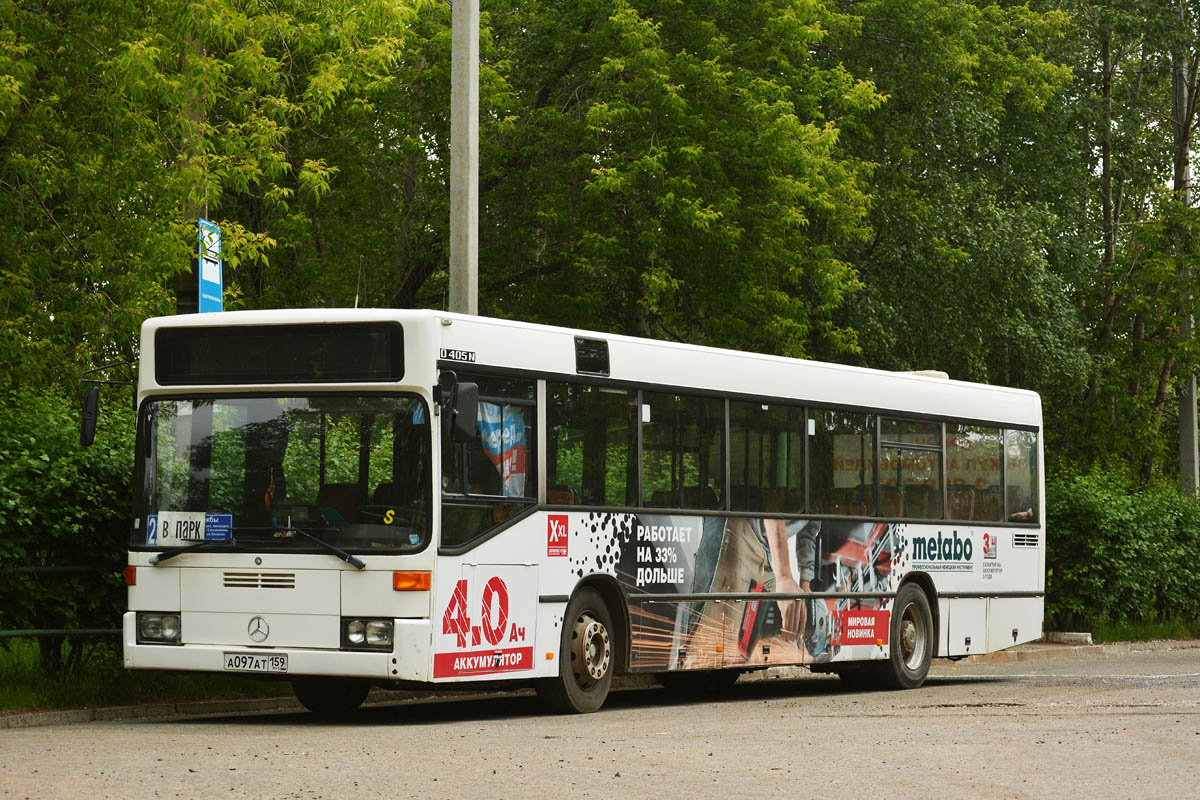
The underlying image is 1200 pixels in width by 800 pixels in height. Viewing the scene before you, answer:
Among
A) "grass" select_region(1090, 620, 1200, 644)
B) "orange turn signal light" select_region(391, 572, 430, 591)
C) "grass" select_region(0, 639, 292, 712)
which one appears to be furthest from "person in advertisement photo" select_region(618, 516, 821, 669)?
"grass" select_region(1090, 620, 1200, 644)

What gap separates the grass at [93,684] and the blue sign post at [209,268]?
2.79 meters

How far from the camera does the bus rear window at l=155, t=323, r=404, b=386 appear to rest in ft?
42.6

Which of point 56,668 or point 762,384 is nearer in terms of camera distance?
point 56,668

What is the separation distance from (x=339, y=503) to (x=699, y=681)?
7.19 metres

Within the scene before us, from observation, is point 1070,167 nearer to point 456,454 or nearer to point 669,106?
point 669,106

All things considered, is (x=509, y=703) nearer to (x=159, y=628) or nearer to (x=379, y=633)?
(x=379, y=633)

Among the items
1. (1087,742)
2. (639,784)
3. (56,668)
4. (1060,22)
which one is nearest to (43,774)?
(639,784)

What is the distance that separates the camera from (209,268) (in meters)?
15.2

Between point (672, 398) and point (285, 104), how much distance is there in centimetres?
451

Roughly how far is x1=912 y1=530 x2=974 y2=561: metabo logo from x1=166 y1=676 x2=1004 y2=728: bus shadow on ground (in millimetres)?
1412

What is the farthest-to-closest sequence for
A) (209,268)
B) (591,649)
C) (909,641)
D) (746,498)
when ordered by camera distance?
(909,641) → (746,498) → (209,268) → (591,649)

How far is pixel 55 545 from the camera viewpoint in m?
14.3

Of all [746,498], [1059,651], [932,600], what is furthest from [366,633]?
[1059,651]

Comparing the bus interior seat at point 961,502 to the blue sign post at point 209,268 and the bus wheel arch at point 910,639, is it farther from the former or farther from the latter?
the blue sign post at point 209,268
